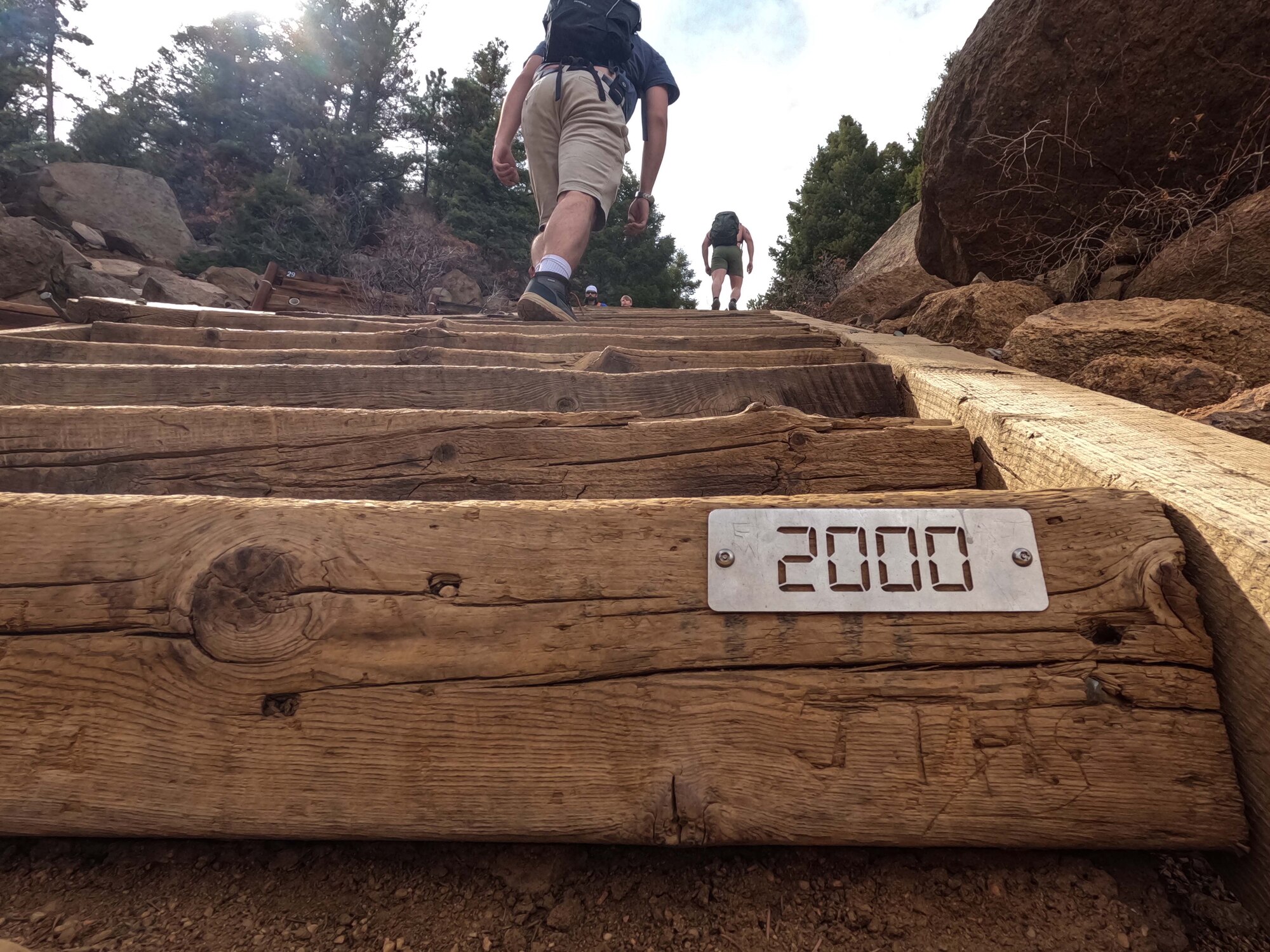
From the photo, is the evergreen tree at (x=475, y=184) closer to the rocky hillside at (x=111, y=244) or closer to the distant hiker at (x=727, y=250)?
the rocky hillside at (x=111, y=244)

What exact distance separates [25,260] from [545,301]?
1073 centimetres

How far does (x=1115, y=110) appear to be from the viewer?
276 cm

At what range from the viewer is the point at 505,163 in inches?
145

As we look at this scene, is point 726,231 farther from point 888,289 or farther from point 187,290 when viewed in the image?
point 187,290

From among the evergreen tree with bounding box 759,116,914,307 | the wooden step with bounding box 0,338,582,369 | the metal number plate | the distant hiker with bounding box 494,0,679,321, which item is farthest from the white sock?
the evergreen tree with bounding box 759,116,914,307

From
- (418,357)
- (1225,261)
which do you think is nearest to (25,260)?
(418,357)

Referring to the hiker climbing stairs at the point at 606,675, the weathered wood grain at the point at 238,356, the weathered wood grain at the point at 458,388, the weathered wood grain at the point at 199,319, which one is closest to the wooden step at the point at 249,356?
the weathered wood grain at the point at 238,356

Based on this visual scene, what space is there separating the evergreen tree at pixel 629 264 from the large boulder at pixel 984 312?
787 inches

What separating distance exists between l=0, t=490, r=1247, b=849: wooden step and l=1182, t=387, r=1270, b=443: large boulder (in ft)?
2.50

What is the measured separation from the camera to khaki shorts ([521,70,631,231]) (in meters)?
3.23

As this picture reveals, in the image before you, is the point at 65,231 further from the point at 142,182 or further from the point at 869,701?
the point at 869,701

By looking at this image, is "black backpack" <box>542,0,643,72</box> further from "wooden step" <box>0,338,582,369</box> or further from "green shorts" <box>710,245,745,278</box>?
"green shorts" <box>710,245,745,278</box>

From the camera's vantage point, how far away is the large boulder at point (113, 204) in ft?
50.4

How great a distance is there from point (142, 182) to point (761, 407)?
23527mm
